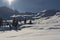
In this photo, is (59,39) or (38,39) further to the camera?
(38,39)

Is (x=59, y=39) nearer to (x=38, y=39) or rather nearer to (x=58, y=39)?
(x=58, y=39)

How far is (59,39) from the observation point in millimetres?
5586

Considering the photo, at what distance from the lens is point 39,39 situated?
6008 millimetres

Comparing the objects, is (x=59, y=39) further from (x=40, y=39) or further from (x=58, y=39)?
(x=40, y=39)

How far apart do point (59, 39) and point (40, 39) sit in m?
0.74

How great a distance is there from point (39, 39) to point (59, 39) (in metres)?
0.78

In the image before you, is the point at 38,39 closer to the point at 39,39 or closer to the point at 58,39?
the point at 39,39

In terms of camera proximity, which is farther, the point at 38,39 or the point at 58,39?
the point at 38,39

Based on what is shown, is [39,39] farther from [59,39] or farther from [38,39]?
[59,39]

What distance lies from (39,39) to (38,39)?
4 centimetres

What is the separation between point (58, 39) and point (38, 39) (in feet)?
2.53

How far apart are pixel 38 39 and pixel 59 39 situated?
809 millimetres

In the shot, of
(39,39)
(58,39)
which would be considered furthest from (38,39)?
(58,39)

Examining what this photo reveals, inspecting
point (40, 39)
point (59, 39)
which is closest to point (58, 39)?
point (59, 39)
